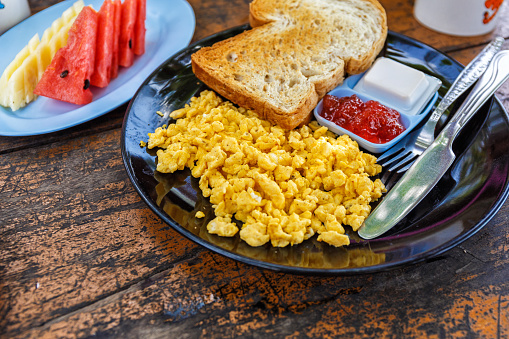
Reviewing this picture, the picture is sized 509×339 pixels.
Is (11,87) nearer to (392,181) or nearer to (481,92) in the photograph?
(392,181)

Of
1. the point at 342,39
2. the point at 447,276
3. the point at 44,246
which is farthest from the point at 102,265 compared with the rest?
the point at 342,39

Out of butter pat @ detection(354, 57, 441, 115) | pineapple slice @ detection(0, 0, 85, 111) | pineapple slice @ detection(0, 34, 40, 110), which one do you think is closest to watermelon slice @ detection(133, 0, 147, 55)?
pineapple slice @ detection(0, 0, 85, 111)

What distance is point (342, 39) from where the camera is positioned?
2088 mm

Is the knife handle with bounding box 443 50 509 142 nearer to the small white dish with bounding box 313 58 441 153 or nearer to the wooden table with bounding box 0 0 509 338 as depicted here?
the small white dish with bounding box 313 58 441 153

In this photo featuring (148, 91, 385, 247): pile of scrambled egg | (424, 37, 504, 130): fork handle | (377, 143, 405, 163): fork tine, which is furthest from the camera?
(424, 37, 504, 130): fork handle

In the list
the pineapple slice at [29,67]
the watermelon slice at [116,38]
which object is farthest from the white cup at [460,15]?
the pineapple slice at [29,67]

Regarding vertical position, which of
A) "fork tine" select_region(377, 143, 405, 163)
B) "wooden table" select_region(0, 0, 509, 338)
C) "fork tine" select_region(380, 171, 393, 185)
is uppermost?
"fork tine" select_region(377, 143, 405, 163)

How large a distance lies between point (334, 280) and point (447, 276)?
0.37 m

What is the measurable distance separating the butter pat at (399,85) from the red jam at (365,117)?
10 centimetres

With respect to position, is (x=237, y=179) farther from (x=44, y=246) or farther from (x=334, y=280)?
(x=44, y=246)

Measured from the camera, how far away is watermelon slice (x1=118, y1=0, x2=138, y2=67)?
2.12 meters

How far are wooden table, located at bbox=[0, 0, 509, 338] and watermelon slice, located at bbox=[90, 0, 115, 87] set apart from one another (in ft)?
2.15

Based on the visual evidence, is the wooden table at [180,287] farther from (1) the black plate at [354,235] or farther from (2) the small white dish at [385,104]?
(2) the small white dish at [385,104]

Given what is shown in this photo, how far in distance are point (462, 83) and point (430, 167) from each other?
57cm
